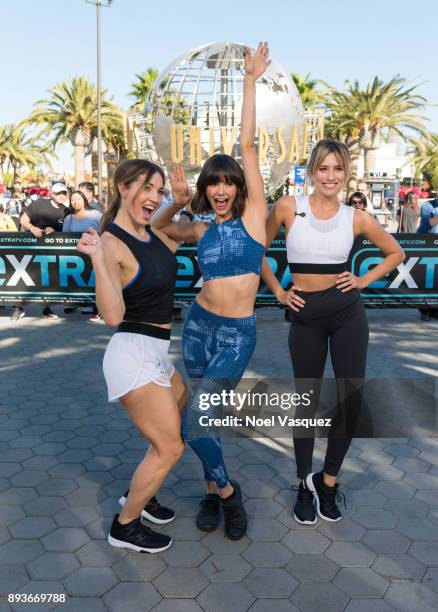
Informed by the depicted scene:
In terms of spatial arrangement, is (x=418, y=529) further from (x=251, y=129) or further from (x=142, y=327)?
(x=251, y=129)

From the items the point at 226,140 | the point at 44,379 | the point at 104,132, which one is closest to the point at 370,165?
the point at 104,132

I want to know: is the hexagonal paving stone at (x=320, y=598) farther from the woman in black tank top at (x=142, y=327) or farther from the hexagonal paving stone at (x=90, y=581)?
the hexagonal paving stone at (x=90, y=581)

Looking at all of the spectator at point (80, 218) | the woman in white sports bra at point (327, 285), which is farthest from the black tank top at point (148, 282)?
the spectator at point (80, 218)

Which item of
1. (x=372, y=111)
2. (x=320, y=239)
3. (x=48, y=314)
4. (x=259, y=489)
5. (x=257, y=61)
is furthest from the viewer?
(x=372, y=111)

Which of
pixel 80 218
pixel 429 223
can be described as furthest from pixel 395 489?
pixel 80 218

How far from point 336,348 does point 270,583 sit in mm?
1266

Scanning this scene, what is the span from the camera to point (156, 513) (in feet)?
10.6

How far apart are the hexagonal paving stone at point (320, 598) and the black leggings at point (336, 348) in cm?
74

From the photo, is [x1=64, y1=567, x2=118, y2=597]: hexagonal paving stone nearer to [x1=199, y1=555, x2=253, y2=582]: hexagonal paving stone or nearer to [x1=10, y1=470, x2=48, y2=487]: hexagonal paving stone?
[x1=199, y1=555, x2=253, y2=582]: hexagonal paving stone

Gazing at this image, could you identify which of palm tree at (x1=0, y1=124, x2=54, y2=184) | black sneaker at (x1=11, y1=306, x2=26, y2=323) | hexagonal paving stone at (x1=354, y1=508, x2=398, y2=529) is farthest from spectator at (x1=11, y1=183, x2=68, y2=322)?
palm tree at (x1=0, y1=124, x2=54, y2=184)

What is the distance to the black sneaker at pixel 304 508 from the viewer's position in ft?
10.6

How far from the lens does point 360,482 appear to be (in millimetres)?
3750

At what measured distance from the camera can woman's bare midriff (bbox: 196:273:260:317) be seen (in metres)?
2.92

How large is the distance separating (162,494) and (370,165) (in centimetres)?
3952
